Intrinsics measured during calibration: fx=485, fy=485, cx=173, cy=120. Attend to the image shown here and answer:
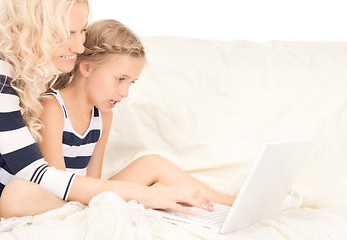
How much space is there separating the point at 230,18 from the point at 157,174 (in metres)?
1.02

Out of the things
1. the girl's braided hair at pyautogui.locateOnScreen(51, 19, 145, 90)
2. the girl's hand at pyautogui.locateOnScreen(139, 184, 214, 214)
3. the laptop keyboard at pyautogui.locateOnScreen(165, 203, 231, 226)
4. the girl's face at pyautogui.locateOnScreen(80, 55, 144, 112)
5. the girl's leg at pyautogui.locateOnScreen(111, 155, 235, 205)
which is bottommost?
the girl's leg at pyautogui.locateOnScreen(111, 155, 235, 205)

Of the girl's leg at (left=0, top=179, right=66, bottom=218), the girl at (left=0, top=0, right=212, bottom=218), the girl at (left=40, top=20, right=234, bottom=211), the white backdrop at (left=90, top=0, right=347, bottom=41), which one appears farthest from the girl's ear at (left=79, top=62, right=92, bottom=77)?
the white backdrop at (left=90, top=0, right=347, bottom=41)

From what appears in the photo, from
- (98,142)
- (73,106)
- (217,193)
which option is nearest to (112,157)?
(98,142)

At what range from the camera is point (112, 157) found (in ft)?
5.74

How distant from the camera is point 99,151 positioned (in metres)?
1.63

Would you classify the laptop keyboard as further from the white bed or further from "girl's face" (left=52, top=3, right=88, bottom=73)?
"girl's face" (left=52, top=3, right=88, bottom=73)

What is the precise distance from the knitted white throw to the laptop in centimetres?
3

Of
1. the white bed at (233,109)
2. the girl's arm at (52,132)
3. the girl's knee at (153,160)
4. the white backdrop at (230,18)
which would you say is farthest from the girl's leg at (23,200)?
the white backdrop at (230,18)

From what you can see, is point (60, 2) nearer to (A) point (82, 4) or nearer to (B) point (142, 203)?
(A) point (82, 4)

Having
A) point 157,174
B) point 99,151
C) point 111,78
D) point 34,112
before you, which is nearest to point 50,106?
point 34,112

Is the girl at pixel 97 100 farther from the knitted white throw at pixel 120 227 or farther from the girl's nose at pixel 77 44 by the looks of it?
the knitted white throw at pixel 120 227

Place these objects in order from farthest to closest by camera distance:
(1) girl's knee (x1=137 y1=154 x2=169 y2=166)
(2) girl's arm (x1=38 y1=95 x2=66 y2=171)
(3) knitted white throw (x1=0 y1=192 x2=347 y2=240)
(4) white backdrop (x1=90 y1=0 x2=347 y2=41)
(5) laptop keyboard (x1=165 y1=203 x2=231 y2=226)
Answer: (4) white backdrop (x1=90 y1=0 x2=347 y2=41)
(1) girl's knee (x1=137 y1=154 x2=169 y2=166)
(2) girl's arm (x1=38 y1=95 x2=66 y2=171)
(5) laptop keyboard (x1=165 y1=203 x2=231 y2=226)
(3) knitted white throw (x1=0 y1=192 x2=347 y2=240)

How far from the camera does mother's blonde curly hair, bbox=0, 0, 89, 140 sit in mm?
1228

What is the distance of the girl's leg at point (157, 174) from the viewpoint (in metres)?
1.50
